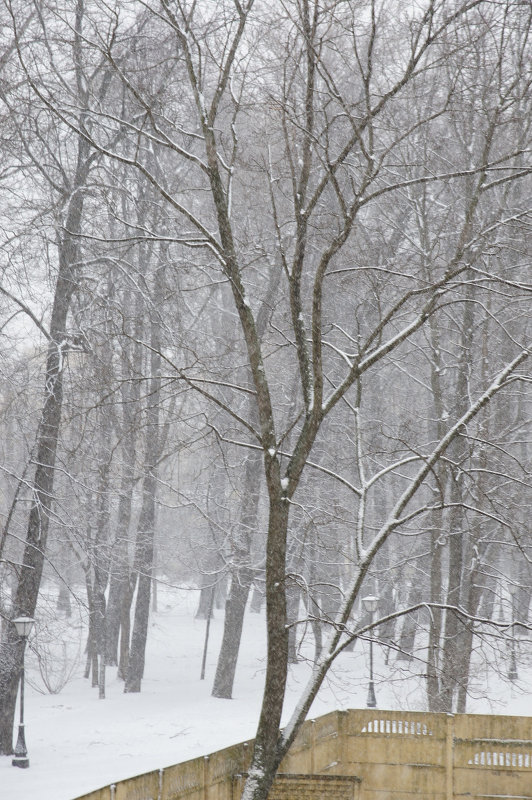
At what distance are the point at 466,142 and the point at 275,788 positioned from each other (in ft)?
34.8

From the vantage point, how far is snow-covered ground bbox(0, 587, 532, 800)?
13.1 meters

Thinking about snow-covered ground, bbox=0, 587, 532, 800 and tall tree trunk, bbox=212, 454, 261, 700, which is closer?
snow-covered ground, bbox=0, 587, 532, 800

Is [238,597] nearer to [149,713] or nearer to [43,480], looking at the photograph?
[149,713]

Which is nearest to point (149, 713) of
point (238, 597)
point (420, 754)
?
point (238, 597)

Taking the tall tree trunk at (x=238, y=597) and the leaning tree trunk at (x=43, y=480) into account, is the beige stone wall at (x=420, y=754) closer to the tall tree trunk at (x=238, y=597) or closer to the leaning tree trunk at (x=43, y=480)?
the leaning tree trunk at (x=43, y=480)

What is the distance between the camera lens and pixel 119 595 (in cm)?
2578

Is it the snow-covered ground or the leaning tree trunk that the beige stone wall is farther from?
the leaning tree trunk

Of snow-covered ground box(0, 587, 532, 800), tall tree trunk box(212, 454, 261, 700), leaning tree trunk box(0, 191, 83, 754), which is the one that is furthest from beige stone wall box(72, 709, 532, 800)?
tall tree trunk box(212, 454, 261, 700)

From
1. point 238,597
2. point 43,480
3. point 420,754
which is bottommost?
point 420,754

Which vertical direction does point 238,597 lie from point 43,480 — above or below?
below

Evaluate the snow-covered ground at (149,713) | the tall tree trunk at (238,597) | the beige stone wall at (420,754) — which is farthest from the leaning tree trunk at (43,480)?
the tall tree trunk at (238,597)

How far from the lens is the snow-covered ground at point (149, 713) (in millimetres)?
13094

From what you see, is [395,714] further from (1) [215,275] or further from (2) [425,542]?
(1) [215,275]

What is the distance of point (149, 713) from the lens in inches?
760
